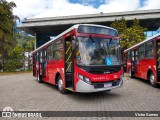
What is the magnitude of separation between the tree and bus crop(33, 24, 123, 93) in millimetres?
23025

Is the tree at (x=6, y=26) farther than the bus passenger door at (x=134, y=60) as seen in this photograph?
Yes

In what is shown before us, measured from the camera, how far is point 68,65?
9664mm

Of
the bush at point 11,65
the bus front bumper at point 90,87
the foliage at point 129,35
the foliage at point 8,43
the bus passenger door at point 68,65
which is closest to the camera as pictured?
the bus front bumper at point 90,87

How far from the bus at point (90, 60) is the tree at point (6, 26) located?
906 inches

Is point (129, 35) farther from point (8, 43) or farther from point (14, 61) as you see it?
point (8, 43)

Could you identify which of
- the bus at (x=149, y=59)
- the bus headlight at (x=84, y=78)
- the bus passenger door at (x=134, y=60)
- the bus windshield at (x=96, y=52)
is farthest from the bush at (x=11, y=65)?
the bus headlight at (x=84, y=78)

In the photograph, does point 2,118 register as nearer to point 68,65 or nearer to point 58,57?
point 68,65

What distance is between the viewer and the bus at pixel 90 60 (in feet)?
26.9

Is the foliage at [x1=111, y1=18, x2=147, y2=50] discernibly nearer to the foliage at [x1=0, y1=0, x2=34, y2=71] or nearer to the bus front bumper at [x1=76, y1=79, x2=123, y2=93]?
the foliage at [x1=0, y1=0, x2=34, y2=71]

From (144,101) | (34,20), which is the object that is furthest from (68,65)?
(34,20)

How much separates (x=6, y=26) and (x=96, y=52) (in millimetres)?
26547

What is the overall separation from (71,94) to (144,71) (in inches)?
229

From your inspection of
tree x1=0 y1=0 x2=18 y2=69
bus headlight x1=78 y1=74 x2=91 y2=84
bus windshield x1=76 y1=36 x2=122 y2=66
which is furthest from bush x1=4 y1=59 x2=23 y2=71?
bus headlight x1=78 y1=74 x2=91 y2=84

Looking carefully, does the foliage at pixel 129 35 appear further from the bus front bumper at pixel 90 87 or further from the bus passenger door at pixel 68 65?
the bus front bumper at pixel 90 87
